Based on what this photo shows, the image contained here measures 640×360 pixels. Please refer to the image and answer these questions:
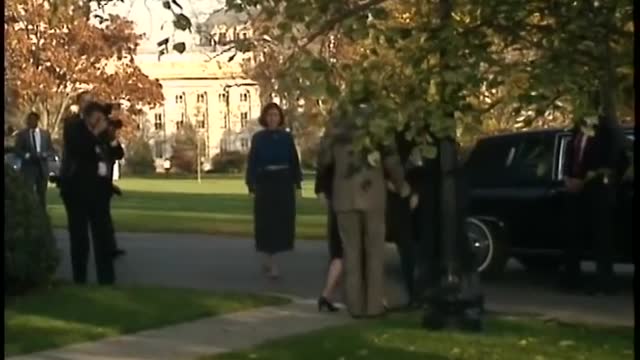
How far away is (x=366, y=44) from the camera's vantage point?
26.3 ft

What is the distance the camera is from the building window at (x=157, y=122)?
98.1m

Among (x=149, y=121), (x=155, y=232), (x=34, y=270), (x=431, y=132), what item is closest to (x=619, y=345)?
Result: (x=431, y=132)

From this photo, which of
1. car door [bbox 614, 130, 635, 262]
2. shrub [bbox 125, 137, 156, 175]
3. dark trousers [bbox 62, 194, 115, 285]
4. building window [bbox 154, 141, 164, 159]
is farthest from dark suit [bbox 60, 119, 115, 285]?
building window [bbox 154, 141, 164, 159]

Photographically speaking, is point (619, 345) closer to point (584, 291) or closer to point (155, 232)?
point (584, 291)

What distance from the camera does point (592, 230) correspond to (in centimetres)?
1526

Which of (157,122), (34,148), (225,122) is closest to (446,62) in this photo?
(34,148)

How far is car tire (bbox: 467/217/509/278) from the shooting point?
1598 cm

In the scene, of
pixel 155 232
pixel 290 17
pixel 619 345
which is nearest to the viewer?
pixel 290 17

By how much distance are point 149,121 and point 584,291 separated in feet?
278

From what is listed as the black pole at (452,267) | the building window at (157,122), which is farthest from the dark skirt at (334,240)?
the building window at (157,122)

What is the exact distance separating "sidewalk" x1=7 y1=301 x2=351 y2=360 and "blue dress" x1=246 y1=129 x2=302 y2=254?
8.49ft

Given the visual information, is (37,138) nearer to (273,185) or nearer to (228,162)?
(273,185)

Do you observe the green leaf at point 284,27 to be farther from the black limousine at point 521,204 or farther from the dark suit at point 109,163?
the dark suit at point 109,163

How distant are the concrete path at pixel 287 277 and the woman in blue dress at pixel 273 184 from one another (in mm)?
442
